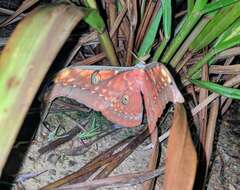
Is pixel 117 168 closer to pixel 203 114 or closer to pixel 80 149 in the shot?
pixel 80 149

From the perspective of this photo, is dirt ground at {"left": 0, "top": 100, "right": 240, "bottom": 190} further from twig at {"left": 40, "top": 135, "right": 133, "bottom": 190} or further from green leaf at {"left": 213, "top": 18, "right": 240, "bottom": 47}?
green leaf at {"left": 213, "top": 18, "right": 240, "bottom": 47}

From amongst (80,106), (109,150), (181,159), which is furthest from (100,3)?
(181,159)

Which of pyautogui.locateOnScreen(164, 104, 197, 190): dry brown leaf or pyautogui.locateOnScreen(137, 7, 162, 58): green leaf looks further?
pyautogui.locateOnScreen(137, 7, 162, 58): green leaf

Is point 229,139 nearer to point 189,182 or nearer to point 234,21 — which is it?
point 234,21

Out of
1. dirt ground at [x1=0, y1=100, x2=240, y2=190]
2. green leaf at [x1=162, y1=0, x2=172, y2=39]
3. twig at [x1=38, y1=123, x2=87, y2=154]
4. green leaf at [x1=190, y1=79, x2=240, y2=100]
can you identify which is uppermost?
green leaf at [x1=162, y1=0, x2=172, y2=39]

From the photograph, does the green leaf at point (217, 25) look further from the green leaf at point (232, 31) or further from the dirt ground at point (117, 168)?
the dirt ground at point (117, 168)

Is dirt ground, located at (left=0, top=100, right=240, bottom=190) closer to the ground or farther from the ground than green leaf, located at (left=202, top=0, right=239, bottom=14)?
closer to the ground

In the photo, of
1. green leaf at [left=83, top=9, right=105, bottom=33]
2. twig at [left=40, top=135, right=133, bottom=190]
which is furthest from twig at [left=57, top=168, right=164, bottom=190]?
green leaf at [left=83, top=9, right=105, bottom=33]
